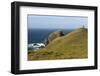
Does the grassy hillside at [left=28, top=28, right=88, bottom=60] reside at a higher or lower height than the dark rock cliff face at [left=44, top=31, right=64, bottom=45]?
lower

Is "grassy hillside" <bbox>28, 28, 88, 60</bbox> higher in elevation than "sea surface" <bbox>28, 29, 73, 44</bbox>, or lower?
lower

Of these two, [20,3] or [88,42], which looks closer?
[20,3]

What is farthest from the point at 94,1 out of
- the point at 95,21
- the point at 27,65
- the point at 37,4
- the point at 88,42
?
the point at 27,65

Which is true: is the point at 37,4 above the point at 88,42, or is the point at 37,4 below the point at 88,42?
above

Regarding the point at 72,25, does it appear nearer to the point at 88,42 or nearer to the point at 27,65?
the point at 88,42

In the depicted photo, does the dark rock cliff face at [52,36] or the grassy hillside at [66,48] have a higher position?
the dark rock cliff face at [52,36]
